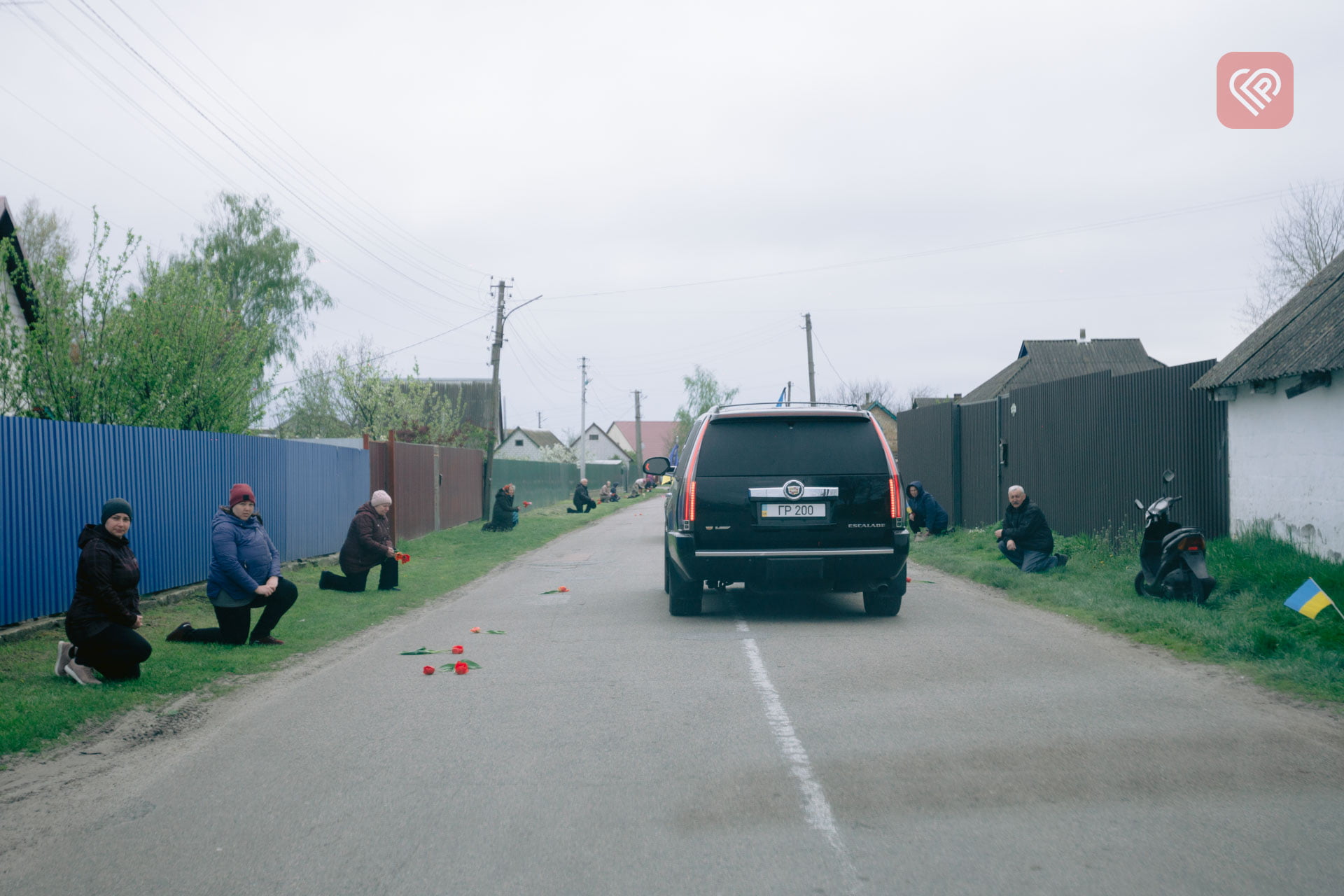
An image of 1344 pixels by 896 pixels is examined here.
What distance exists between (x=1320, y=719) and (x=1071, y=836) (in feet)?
9.46

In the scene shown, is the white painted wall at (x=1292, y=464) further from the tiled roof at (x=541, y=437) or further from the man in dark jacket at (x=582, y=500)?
the tiled roof at (x=541, y=437)

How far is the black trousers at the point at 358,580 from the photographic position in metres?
13.6

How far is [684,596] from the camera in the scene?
10.8 meters

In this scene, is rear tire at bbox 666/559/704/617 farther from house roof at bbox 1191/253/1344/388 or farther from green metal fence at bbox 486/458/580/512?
green metal fence at bbox 486/458/580/512

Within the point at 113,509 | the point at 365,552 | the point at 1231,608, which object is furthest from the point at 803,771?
the point at 365,552

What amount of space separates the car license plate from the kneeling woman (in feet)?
14.1

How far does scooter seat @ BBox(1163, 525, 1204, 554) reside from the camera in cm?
1038

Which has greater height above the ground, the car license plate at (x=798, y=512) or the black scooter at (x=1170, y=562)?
the car license plate at (x=798, y=512)

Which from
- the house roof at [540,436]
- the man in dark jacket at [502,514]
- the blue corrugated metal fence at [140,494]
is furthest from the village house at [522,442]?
the blue corrugated metal fence at [140,494]

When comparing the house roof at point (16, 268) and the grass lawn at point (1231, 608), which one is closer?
the grass lawn at point (1231, 608)

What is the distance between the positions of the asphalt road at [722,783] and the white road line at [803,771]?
0.02 metres

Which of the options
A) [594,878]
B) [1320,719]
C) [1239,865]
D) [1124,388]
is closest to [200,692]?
[594,878]

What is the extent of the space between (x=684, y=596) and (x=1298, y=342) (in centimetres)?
696

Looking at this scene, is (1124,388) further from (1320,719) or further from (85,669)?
(85,669)
